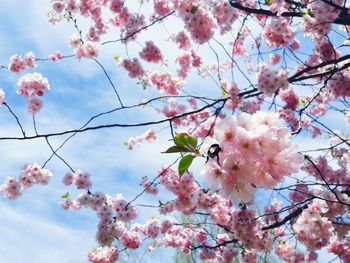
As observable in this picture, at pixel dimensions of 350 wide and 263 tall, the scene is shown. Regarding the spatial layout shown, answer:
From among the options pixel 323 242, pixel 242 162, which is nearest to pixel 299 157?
pixel 242 162

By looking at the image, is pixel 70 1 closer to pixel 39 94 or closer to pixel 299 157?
pixel 39 94

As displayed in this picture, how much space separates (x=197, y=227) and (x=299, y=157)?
659 centimetres

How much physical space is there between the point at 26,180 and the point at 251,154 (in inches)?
194

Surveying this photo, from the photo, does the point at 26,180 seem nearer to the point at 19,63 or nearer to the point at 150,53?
the point at 19,63

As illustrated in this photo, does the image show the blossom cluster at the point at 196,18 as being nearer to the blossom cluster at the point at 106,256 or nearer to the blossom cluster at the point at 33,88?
the blossom cluster at the point at 33,88

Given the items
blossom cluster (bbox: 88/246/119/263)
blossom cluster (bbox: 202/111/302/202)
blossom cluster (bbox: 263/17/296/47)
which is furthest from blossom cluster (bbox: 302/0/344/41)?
blossom cluster (bbox: 88/246/119/263)

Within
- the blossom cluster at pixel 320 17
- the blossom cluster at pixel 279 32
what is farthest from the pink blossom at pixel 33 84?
the blossom cluster at pixel 320 17

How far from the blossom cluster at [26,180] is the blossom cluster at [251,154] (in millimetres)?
4624

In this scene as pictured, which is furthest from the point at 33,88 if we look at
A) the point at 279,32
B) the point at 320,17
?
the point at 320,17

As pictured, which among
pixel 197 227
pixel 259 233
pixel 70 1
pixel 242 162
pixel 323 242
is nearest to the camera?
pixel 242 162

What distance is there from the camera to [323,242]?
4922 millimetres

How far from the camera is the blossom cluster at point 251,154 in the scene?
155 centimetres

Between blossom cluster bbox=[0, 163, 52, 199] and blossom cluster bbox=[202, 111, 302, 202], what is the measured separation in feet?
15.2

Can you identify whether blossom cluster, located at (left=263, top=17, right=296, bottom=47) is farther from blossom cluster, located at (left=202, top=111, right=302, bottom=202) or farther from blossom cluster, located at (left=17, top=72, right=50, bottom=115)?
blossom cluster, located at (left=202, top=111, right=302, bottom=202)
